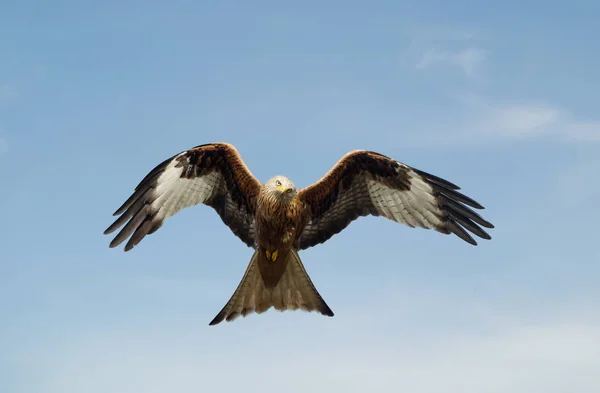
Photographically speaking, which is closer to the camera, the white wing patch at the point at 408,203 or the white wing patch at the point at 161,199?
the white wing patch at the point at 161,199

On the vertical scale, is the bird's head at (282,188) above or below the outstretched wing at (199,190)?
below

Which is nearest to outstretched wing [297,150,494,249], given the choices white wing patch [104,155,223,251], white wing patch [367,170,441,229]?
white wing patch [367,170,441,229]

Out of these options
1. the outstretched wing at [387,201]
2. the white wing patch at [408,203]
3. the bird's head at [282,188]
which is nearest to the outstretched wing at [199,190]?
the bird's head at [282,188]

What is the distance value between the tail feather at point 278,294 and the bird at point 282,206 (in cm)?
2

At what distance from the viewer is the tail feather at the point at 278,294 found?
10047mm

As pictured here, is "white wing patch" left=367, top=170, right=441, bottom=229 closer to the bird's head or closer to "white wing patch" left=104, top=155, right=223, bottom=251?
the bird's head

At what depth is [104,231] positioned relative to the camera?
9328 mm

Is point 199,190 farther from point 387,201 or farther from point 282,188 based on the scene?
point 387,201

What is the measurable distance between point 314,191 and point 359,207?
975 mm

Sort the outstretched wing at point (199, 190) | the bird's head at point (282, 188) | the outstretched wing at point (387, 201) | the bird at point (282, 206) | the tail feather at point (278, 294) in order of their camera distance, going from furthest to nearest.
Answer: the outstretched wing at point (387, 201), the tail feather at point (278, 294), the outstretched wing at point (199, 190), the bird at point (282, 206), the bird's head at point (282, 188)

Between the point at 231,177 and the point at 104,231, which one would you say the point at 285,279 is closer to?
the point at 231,177

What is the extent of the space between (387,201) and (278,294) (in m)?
2.40

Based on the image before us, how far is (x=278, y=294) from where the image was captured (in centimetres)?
1020

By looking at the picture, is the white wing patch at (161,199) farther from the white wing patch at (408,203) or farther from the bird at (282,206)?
the white wing patch at (408,203)
